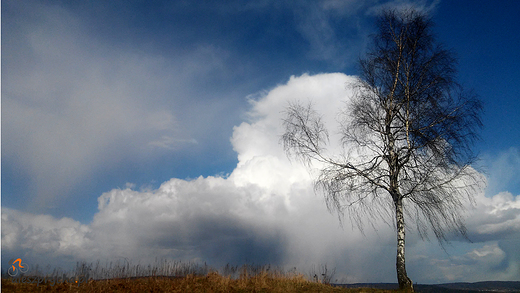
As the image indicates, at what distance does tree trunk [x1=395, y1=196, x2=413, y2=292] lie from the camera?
39.9 feet

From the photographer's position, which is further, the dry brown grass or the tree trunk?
the tree trunk

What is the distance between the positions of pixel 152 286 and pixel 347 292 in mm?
7654

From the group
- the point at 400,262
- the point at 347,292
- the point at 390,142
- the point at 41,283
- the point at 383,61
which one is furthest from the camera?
the point at 383,61

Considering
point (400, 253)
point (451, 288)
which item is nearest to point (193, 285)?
point (400, 253)

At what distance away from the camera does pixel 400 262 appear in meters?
12.5

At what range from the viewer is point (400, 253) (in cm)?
1259

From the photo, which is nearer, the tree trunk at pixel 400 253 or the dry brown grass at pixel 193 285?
the dry brown grass at pixel 193 285

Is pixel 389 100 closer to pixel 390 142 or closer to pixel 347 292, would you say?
pixel 390 142

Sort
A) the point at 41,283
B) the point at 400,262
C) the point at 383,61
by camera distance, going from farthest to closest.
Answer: the point at 383,61
the point at 400,262
the point at 41,283

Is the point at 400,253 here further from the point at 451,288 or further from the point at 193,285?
the point at 451,288

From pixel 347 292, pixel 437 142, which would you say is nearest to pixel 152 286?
pixel 347 292

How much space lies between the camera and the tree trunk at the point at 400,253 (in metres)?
12.2

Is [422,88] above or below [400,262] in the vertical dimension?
above

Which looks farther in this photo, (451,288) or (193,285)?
(451,288)
